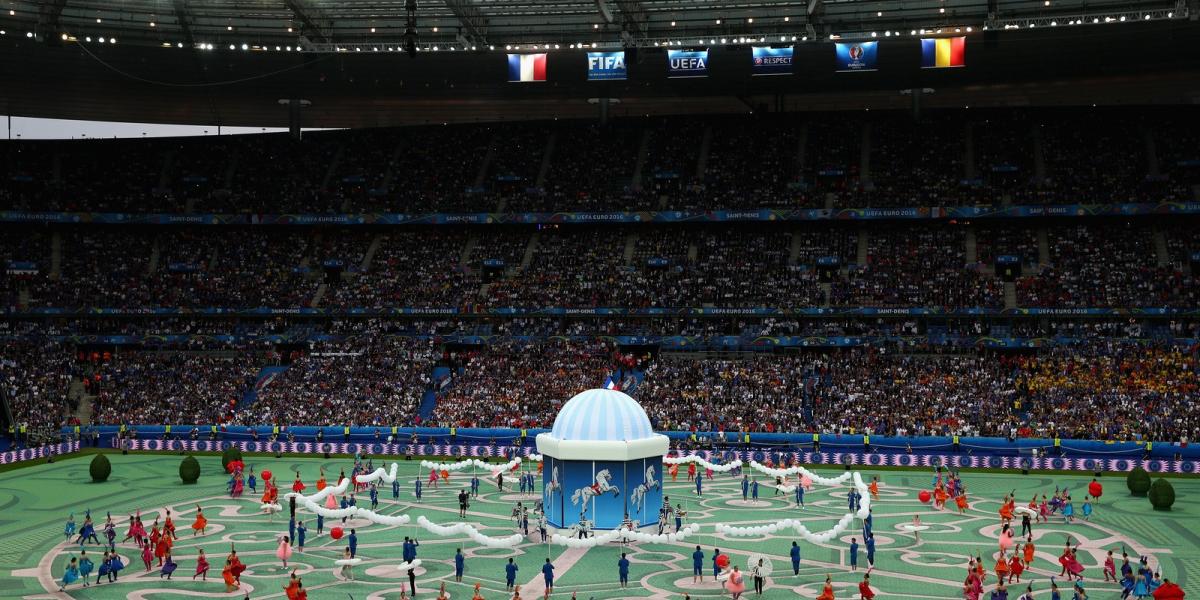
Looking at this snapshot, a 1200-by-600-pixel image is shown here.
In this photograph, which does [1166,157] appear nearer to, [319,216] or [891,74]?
[891,74]

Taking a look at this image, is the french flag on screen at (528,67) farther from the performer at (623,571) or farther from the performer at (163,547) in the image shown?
the performer at (623,571)

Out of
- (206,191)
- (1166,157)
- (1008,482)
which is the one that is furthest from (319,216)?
(1166,157)

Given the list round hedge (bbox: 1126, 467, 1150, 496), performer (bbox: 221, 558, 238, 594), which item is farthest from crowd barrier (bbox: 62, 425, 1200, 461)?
performer (bbox: 221, 558, 238, 594)

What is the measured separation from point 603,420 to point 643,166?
53082 mm

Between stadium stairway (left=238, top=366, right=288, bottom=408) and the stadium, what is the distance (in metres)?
0.99

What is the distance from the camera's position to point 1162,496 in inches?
1864

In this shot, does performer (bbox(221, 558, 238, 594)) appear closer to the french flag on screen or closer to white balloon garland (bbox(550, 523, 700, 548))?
white balloon garland (bbox(550, 523, 700, 548))

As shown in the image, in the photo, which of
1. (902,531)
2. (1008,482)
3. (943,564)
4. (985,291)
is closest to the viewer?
(943,564)

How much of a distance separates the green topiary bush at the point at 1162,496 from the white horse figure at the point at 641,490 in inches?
852

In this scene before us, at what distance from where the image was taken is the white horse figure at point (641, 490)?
4294 cm

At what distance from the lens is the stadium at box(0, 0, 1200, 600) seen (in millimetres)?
43656

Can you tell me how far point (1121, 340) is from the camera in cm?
7150

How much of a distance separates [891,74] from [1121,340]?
26857 mm

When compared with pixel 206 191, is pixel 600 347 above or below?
below
